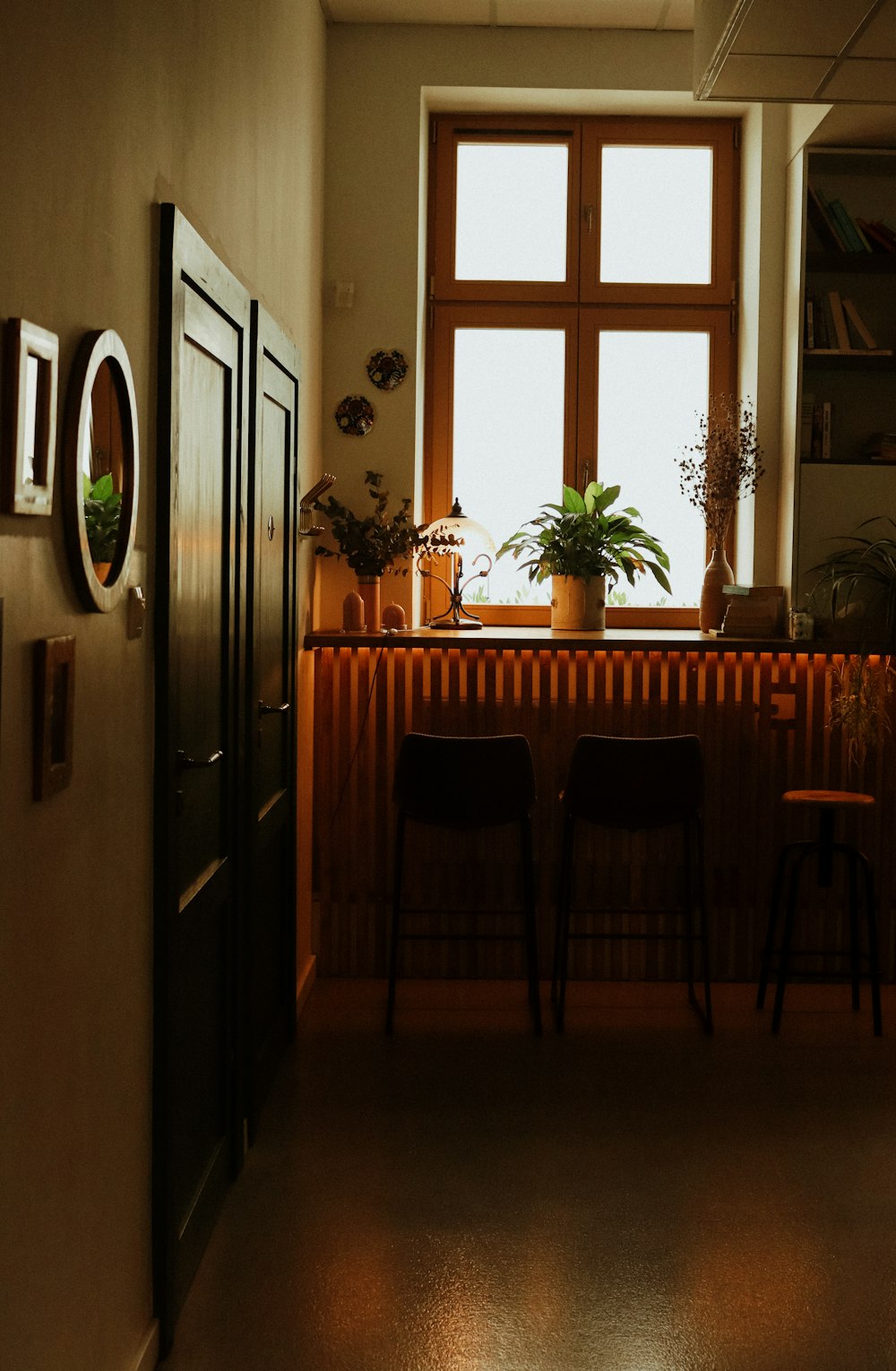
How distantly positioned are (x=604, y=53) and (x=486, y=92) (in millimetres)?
489

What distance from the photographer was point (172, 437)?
2396 millimetres

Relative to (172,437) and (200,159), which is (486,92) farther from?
(172,437)

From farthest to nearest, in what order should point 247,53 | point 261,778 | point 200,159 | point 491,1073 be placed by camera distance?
Answer: point 491,1073, point 261,778, point 247,53, point 200,159

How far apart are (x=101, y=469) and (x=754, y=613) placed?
3.33 metres

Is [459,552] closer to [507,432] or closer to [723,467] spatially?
[507,432]

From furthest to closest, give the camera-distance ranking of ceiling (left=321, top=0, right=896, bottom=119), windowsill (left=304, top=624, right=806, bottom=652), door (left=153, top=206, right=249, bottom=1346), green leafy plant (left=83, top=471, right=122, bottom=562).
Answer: windowsill (left=304, top=624, right=806, bottom=652)
ceiling (left=321, top=0, right=896, bottom=119)
door (left=153, top=206, right=249, bottom=1346)
green leafy plant (left=83, top=471, right=122, bottom=562)

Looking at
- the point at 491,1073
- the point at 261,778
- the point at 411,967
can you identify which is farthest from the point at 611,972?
the point at 261,778

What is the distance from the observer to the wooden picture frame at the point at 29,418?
1.54 meters

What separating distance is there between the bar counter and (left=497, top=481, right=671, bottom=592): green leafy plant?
285 mm

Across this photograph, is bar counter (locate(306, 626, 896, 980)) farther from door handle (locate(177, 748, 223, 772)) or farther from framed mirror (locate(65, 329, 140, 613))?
framed mirror (locate(65, 329, 140, 613))

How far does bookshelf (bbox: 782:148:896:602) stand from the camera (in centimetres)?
493

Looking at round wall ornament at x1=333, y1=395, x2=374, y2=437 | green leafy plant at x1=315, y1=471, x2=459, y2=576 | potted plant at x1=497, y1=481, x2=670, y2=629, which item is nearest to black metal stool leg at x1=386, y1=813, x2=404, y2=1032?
green leafy plant at x1=315, y1=471, x2=459, y2=576

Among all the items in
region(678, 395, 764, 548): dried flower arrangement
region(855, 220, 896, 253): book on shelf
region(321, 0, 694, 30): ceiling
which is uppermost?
region(321, 0, 694, 30): ceiling

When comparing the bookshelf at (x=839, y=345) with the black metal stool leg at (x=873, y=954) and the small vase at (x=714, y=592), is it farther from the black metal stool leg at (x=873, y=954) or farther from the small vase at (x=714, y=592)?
the black metal stool leg at (x=873, y=954)
